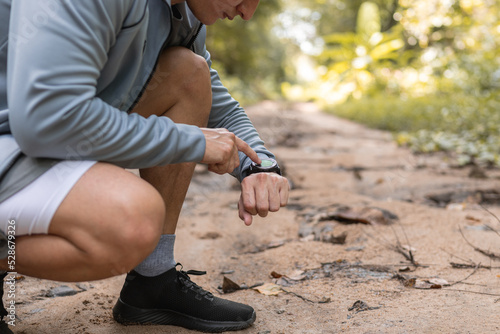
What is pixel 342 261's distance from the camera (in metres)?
2.12

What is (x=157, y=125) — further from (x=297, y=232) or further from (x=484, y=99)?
(x=484, y=99)

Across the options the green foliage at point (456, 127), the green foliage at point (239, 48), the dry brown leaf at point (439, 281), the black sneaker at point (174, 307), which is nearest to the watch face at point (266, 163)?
the black sneaker at point (174, 307)

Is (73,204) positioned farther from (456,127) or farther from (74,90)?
(456,127)

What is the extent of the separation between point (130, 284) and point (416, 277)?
110cm

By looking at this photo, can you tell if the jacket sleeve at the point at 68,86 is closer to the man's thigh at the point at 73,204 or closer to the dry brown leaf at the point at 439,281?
the man's thigh at the point at 73,204

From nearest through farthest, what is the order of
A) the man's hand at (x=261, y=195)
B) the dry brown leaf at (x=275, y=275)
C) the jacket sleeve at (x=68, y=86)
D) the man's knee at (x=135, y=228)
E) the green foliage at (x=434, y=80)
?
the jacket sleeve at (x=68, y=86)
the man's knee at (x=135, y=228)
the man's hand at (x=261, y=195)
the dry brown leaf at (x=275, y=275)
the green foliage at (x=434, y=80)

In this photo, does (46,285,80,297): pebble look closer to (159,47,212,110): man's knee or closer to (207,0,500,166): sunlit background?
(159,47,212,110): man's knee

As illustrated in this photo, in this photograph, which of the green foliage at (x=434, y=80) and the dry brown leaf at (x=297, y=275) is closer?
the dry brown leaf at (x=297, y=275)

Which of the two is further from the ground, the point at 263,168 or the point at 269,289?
the point at 263,168

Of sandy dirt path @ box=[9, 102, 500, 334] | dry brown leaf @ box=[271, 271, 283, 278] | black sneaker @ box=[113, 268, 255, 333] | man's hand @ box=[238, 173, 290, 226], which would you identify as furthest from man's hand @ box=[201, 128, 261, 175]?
dry brown leaf @ box=[271, 271, 283, 278]

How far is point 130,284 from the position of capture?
1.61 metres

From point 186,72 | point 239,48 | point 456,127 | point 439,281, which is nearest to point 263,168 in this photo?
point 186,72

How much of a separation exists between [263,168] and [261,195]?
12 cm

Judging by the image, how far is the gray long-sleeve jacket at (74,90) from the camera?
105 centimetres
